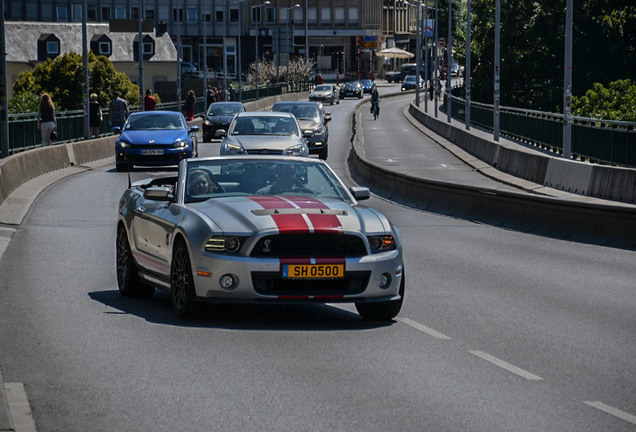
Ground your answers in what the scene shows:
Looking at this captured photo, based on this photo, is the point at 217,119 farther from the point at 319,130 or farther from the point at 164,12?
the point at 164,12

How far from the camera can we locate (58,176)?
34.6m

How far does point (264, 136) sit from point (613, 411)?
24.2 metres

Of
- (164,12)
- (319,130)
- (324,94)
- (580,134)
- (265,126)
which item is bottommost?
(324,94)

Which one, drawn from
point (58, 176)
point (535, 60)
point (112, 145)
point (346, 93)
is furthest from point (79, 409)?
point (346, 93)

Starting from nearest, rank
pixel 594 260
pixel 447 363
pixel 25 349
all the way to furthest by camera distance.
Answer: pixel 447 363
pixel 25 349
pixel 594 260

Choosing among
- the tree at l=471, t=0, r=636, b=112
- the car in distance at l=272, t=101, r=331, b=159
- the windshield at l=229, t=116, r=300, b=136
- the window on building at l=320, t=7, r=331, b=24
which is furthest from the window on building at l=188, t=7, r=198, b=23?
the windshield at l=229, t=116, r=300, b=136

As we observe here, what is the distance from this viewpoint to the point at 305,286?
1070 cm

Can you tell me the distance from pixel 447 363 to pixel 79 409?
2664 millimetres

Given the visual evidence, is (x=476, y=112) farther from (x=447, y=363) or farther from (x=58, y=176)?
(x=447, y=363)

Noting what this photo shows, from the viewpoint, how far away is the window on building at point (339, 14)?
525 ft

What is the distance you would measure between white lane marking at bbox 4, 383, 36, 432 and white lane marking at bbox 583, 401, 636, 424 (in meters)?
3.08

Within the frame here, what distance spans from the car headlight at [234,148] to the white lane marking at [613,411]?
23.2 m

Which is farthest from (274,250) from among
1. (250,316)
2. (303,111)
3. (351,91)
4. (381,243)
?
(351,91)

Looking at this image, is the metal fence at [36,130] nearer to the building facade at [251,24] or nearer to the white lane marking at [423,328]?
the white lane marking at [423,328]
